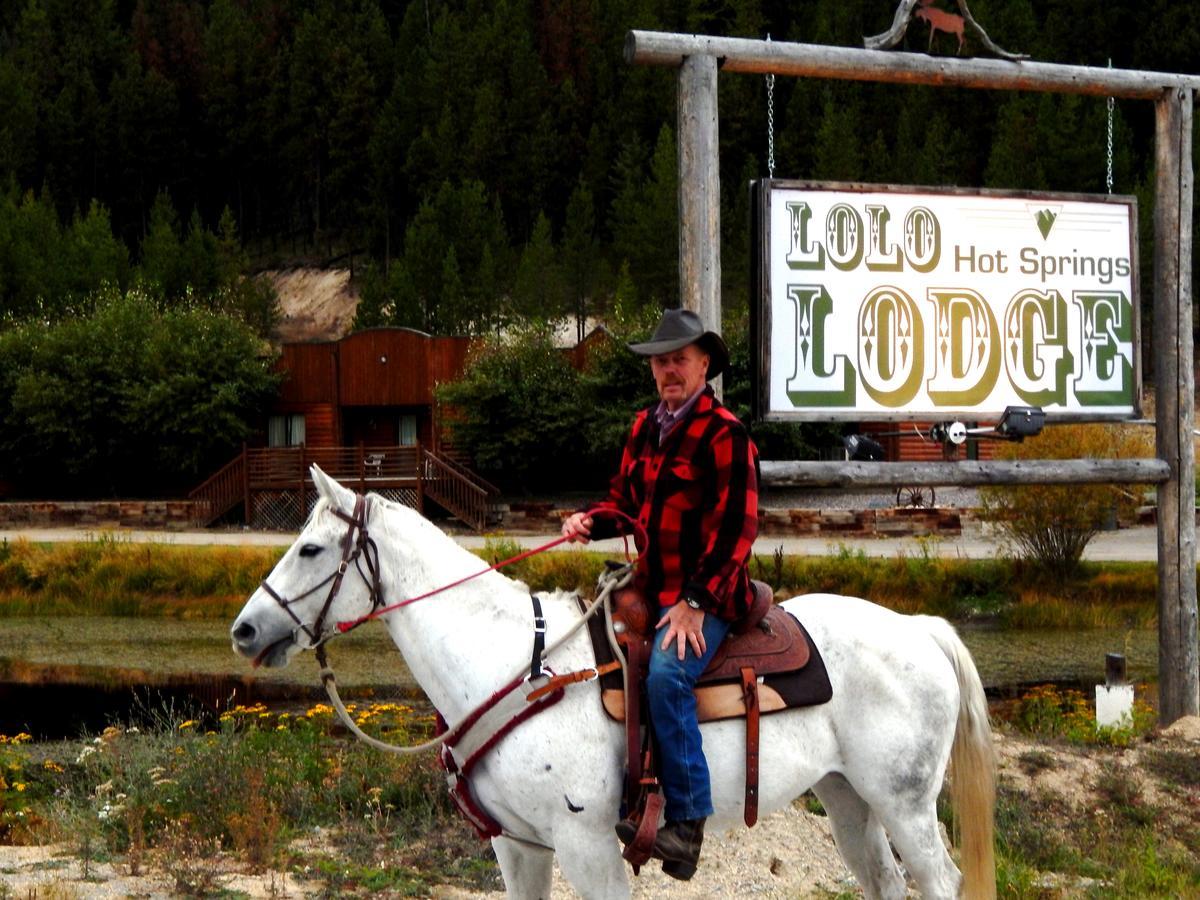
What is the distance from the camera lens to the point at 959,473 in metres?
9.16

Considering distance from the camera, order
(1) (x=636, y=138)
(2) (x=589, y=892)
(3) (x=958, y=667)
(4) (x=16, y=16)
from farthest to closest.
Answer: (4) (x=16, y=16)
(1) (x=636, y=138)
(3) (x=958, y=667)
(2) (x=589, y=892)

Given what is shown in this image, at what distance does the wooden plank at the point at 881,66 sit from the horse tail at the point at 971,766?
3.95 meters

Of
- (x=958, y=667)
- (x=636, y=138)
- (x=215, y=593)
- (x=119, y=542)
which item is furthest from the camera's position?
(x=636, y=138)

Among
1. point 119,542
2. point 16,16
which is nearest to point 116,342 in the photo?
point 119,542

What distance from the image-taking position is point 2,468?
142 ft

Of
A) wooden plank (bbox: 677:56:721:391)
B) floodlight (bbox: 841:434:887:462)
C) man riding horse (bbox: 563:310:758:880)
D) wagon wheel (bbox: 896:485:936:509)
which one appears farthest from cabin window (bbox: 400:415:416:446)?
man riding horse (bbox: 563:310:758:880)

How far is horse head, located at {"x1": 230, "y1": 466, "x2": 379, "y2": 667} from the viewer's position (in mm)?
5066

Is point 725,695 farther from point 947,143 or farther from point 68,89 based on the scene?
point 68,89

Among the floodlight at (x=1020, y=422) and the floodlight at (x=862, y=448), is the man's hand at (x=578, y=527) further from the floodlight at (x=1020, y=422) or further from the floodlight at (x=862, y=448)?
the floodlight at (x=1020, y=422)

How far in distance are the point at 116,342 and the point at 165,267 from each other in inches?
1063

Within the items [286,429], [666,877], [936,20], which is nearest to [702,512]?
[666,877]

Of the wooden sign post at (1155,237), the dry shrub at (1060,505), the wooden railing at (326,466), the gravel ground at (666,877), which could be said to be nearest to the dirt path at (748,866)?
the gravel ground at (666,877)

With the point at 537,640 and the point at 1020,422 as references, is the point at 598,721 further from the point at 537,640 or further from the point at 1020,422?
the point at 1020,422

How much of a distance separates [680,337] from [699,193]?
11.4 feet
